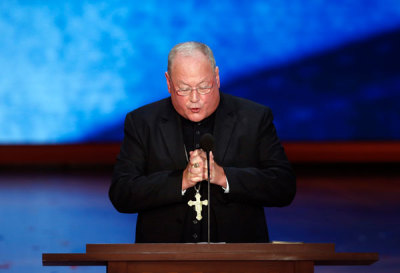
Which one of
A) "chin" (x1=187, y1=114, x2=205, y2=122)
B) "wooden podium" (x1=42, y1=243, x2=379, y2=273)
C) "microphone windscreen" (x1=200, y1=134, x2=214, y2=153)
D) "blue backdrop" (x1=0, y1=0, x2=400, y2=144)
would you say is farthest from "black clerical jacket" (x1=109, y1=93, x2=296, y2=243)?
"blue backdrop" (x1=0, y1=0, x2=400, y2=144)

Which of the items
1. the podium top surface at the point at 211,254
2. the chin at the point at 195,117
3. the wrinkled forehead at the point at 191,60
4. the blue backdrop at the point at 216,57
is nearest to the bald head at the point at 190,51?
the wrinkled forehead at the point at 191,60

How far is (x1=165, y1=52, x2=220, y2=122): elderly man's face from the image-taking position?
1.87 meters

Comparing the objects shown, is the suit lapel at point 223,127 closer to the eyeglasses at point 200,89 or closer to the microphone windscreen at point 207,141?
the eyeglasses at point 200,89

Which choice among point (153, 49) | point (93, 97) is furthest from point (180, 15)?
point (93, 97)

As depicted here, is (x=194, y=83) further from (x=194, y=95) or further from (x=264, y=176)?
(x=264, y=176)

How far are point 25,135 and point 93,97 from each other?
0.92m

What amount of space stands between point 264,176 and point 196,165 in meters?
0.23

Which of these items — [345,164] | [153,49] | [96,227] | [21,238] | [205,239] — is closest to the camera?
[205,239]

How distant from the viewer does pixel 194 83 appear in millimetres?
1877

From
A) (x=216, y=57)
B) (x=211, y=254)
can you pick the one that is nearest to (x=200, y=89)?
(x=211, y=254)

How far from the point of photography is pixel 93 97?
311 inches

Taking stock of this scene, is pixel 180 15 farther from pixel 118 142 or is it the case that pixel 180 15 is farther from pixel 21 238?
pixel 21 238

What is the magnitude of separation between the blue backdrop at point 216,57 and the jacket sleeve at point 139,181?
224 inches

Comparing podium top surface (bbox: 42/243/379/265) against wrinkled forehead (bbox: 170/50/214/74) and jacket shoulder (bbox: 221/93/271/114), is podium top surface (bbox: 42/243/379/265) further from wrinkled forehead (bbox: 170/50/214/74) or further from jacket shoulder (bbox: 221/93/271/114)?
jacket shoulder (bbox: 221/93/271/114)
